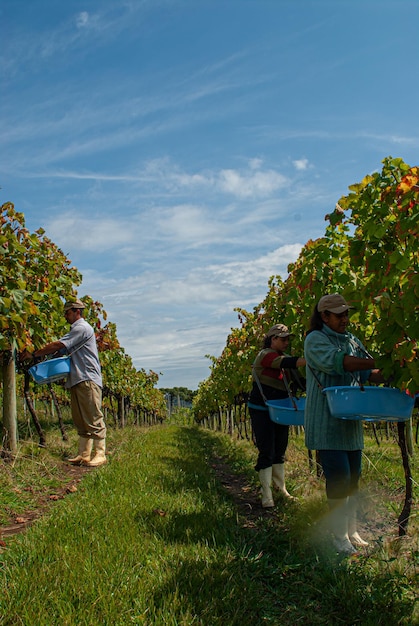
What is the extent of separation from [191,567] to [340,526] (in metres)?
1.19

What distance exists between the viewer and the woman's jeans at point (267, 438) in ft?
17.9

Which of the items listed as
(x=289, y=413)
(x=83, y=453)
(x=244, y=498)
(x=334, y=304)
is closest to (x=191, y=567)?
(x=334, y=304)

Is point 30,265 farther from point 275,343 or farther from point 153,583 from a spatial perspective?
point 153,583

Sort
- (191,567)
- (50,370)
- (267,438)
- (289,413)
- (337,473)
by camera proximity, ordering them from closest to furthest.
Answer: (191,567) < (337,473) < (289,413) < (267,438) < (50,370)

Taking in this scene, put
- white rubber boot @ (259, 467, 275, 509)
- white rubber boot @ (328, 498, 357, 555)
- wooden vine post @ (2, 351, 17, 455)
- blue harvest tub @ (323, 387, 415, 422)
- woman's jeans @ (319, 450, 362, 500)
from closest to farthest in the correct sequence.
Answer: blue harvest tub @ (323, 387, 415, 422) < white rubber boot @ (328, 498, 357, 555) < woman's jeans @ (319, 450, 362, 500) < white rubber boot @ (259, 467, 275, 509) < wooden vine post @ (2, 351, 17, 455)

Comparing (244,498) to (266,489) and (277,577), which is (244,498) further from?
(277,577)

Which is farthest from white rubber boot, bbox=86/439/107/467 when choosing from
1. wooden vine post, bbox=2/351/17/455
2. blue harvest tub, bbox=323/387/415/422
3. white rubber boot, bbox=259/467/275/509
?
blue harvest tub, bbox=323/387/415/422

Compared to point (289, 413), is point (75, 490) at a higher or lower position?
lower

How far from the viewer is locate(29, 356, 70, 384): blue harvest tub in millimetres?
6113

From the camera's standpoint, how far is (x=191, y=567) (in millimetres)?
3012

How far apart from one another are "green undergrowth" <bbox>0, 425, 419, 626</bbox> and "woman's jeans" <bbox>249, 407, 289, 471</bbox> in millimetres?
554

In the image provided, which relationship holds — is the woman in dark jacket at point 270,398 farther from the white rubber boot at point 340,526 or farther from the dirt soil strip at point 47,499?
the dirt soil strip at point 47,499

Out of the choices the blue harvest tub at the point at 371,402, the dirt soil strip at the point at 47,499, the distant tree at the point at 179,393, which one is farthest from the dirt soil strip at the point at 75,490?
the distant tree at the point at 179,393

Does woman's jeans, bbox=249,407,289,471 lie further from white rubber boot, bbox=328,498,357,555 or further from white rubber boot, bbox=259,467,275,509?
white rubber boot, bbox=328,498,357,555
